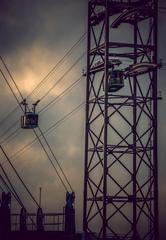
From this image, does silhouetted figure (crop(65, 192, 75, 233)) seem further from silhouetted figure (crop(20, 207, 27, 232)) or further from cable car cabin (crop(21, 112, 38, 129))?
cable car cabin (crop(21, 112, 38, 129))

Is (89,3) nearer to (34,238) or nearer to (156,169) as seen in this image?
(156,169)

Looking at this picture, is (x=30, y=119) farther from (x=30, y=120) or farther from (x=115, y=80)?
(x=115, y=80)

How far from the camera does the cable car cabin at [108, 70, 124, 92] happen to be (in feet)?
91.5

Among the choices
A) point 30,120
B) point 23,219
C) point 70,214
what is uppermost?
point 30,120

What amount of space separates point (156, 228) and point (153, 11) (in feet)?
40.0

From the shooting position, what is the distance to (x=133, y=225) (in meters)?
28.8

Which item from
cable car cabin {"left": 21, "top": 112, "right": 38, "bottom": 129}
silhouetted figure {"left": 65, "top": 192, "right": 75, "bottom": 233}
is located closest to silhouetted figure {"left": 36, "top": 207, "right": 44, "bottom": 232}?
silhouetted figure {"left": 65, "top": 192, "right": 75, "bottom": 233}

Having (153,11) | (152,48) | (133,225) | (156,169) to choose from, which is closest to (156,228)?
(133,225)

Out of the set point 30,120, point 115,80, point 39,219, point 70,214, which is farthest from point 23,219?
point 115,80

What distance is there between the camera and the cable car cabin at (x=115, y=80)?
91.5 ft

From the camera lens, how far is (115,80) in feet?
91.6

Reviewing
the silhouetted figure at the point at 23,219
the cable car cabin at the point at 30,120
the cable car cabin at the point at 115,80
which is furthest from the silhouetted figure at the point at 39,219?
the cable car cabin at the point at 115,80

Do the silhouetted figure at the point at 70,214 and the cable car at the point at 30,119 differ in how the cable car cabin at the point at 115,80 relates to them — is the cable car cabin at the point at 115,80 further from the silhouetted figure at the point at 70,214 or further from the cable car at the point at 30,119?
the silhouetted figure at the point at 70,214

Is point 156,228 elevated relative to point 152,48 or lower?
lower
